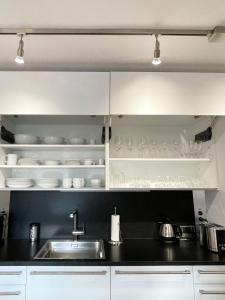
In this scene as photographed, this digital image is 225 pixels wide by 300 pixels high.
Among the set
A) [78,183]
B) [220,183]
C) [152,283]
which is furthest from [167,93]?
[152,283]

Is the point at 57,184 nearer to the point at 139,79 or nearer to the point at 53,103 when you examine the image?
the point at 53,103

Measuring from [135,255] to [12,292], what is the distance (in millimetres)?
918

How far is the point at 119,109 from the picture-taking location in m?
1.86

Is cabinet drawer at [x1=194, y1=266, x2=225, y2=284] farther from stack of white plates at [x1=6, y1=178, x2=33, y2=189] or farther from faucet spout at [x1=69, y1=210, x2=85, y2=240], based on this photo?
stack of white plates at [x1=6, y1=178, x2=33, y2=189]

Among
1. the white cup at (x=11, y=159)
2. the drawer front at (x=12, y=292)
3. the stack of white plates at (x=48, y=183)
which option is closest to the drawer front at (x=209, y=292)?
the drawer front at (x=12, y=292)

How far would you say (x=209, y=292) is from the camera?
1.54 m

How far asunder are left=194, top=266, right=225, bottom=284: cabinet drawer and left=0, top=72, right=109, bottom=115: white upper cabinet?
4.61ft

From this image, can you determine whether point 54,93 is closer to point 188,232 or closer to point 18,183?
point 18,183

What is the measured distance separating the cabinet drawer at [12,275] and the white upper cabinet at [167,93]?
4.60 ft

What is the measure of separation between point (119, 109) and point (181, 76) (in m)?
0.63

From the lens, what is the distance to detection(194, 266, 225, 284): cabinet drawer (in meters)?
1.56

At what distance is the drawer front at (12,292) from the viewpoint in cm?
153

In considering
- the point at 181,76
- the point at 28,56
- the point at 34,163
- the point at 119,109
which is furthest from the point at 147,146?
the point at 28,56
